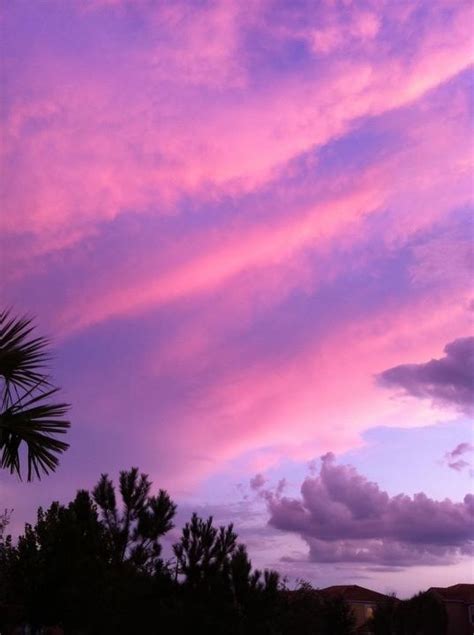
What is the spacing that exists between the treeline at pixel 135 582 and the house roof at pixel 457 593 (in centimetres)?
4706

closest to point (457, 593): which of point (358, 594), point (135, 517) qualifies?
point (358, 594)

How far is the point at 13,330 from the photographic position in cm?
1098

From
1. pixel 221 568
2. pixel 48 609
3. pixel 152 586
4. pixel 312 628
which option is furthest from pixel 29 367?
pixel 312 628

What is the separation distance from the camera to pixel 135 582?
29750mm

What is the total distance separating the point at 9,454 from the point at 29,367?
1348mm

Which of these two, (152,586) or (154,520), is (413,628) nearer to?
(154,520)

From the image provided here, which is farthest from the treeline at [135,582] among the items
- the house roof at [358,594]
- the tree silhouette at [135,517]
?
the house roof at [358,594]

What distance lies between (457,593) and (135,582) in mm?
73125

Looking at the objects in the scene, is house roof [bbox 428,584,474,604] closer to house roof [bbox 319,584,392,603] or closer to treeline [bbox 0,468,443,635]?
house roof [bbox 319,584,392,603]

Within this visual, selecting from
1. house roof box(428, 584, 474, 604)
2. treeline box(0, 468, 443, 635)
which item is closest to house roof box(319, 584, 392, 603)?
house roof box(428, 584, 474, 604)

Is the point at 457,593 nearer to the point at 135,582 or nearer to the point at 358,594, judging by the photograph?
the point at 358,594

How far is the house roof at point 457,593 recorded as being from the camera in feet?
289

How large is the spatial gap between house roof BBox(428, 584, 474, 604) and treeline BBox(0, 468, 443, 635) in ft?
154

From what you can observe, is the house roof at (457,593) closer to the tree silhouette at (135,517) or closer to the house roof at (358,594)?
the house roof at (358,594)
